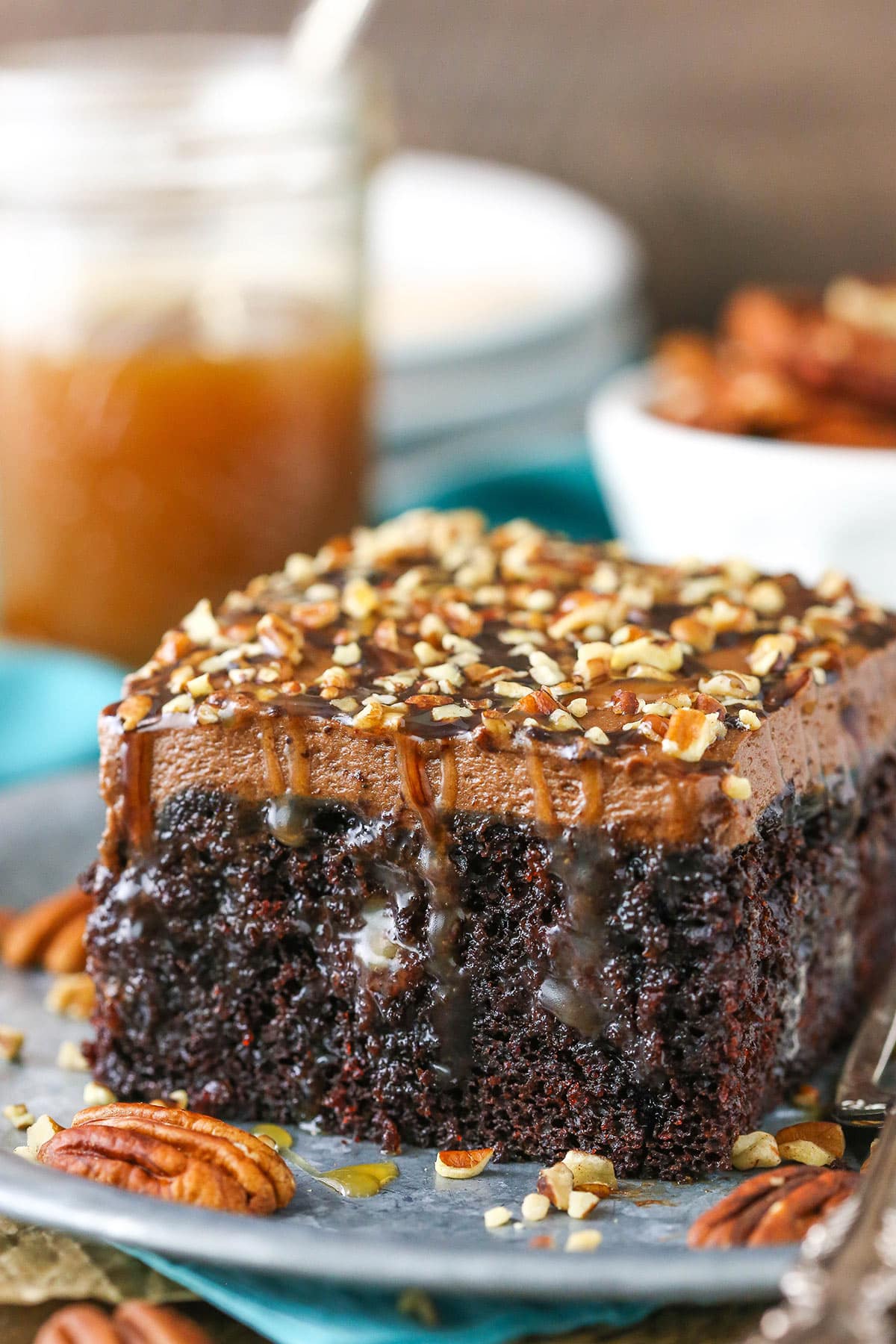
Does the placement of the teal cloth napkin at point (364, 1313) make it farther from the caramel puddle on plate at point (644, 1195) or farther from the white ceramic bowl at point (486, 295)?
the white ceramic bowl at point (486, 295)

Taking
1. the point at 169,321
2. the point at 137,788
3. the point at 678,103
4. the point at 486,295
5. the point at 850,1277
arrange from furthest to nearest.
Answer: the point at 678,103 → the point at 486,295 → the point at 169,321 → the point at 137,788 → the point at 850,1277

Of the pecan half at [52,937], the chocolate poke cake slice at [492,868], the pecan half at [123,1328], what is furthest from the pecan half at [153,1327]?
the pecan half at [52,937]

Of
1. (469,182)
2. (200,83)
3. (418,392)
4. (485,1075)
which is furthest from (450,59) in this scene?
(485,1075)

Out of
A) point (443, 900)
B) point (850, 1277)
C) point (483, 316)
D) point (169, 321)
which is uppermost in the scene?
point (483, 316)

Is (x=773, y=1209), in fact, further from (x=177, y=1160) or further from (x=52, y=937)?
(x=52, y=937)

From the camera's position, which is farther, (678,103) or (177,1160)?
(678,103)

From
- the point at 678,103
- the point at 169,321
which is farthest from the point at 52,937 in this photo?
the point at 678,103

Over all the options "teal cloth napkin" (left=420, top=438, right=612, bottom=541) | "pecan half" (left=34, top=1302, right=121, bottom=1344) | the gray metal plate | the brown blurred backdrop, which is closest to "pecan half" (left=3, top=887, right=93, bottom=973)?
the gray metal plate
